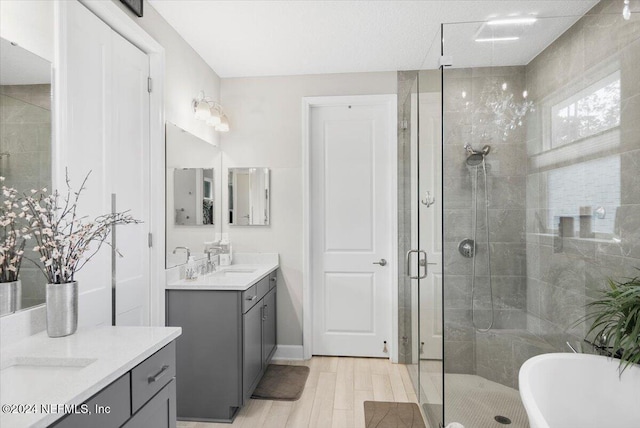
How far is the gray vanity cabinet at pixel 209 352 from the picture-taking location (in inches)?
88.4

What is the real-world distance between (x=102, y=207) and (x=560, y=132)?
252cm

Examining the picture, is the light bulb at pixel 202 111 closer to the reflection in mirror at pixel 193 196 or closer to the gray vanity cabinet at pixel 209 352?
the reflection in mirror at pixel 193 196

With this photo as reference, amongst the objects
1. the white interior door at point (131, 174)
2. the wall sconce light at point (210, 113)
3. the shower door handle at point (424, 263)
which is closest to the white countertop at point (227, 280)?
the white interior door at point (131, 174)

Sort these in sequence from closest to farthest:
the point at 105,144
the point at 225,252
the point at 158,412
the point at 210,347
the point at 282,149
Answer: the point at 158,412
the point at 105,144
the point at 210,347
the point at 225,252
the point at 282,149

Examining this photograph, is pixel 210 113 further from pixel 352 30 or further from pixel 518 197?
pixel 518 197

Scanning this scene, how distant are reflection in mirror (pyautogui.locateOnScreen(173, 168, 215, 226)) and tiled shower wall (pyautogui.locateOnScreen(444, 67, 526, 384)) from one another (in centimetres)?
185

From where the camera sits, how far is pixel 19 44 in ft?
4.57

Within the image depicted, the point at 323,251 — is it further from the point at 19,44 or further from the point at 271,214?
the point at 19,44

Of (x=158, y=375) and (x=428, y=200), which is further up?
(x=428, y=200)

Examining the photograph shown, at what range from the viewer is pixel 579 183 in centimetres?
192

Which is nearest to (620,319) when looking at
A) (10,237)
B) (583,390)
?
(583,390)

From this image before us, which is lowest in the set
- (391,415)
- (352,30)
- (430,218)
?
(391,415)

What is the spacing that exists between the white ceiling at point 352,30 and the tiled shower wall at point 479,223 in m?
0.26

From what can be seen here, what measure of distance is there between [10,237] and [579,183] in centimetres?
268
